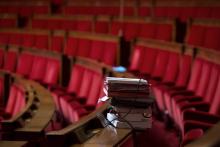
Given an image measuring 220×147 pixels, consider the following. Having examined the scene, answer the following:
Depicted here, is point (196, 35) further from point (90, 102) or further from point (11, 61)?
point (11, 61)

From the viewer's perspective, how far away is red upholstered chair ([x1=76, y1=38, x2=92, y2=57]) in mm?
1531

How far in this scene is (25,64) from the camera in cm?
149

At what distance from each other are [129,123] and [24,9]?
1.97 m

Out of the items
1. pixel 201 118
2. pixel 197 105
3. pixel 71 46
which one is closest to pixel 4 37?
pixel 71 46

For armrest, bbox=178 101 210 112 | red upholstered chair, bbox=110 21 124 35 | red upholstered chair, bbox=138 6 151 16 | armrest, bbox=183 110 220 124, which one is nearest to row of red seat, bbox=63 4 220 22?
red upholstered chair, bbox=138 6 151 16

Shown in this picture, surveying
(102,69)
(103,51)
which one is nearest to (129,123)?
(102,69)

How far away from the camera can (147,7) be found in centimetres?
A: 182

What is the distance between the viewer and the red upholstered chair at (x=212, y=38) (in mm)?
1187

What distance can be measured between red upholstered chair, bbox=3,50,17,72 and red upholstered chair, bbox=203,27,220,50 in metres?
0.68

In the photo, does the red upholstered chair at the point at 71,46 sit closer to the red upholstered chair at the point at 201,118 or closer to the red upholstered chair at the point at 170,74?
the red upholstered chair at the point at 170,74

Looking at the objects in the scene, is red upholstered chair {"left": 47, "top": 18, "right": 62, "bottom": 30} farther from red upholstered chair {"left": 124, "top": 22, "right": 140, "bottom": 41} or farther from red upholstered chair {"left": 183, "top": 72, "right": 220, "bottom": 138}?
red upholstered chair {"left": 183, "top": 72, "right": 220, "bottom": 138}

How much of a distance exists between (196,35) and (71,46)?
51 centimetres

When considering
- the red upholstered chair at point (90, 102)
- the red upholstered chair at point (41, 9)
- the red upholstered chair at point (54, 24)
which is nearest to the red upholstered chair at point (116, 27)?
the red upholstered chair at point (54, 24)

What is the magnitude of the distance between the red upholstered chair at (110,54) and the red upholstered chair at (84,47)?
0.09 m
